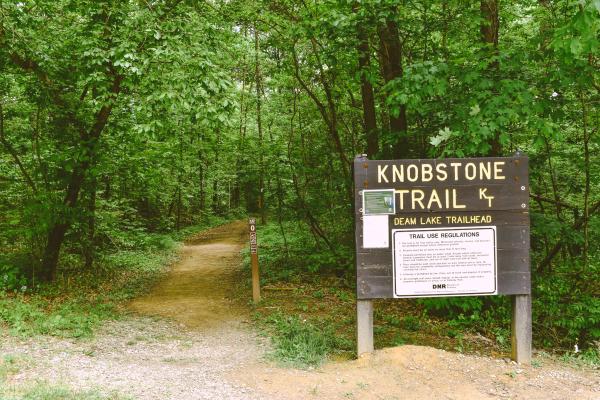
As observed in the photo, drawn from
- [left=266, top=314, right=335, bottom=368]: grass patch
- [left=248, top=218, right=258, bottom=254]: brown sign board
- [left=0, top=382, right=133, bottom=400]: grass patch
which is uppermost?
[left=248, top=218, right=258, bottom=254]: brown sign board

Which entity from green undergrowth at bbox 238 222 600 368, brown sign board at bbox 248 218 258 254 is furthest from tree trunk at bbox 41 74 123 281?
green undergrowth at bbox 238 222 600 368

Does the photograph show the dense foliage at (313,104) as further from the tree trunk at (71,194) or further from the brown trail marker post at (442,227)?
the brown trail marker post at (442,227)

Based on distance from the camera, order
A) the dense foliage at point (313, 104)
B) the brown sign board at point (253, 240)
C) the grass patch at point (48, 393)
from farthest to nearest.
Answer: the brown sign board at point (253, 240) < the dense foliage at point (313, 104) < the grass patch at point (48, 393)

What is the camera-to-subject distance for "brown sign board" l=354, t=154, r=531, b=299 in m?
5.89

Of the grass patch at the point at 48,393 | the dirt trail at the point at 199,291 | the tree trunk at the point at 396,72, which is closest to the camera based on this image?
the grass patch at the point at 48,393

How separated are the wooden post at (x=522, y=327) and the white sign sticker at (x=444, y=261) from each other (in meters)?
0.40

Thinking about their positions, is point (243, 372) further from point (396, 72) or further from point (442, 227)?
point (396, 72)

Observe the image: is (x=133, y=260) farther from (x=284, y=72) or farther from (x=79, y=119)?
(x=284, y=72)

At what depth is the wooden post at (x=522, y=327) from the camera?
5957mm

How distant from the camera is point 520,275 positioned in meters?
5.93

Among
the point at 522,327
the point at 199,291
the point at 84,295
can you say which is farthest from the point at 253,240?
the point at 522,327

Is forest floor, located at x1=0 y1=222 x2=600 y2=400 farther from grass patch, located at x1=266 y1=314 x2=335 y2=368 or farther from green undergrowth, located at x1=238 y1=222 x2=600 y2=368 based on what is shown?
green undergrowth, located at x1=238 y1=222 x2=600 y2=368

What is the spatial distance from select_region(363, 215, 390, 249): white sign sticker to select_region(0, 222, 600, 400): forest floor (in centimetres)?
142

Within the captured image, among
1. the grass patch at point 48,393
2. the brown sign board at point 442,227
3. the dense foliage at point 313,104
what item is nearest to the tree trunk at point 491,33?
the dense foliage at point 313,104
